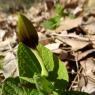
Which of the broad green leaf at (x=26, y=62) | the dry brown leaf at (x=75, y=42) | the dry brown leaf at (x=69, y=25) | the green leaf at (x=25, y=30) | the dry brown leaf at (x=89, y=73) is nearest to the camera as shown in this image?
the green leaf at (x=25, y=30)

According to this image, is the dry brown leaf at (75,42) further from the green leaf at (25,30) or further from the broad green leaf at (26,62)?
the green leaf at (25,30)

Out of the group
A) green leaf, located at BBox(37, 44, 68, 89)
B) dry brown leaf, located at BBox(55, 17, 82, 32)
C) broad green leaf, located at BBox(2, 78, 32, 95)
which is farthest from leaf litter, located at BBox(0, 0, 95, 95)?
broad green leaf, located at BBox(2, 78, 32, 95)

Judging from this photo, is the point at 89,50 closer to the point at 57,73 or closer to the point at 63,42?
the point at 63,42

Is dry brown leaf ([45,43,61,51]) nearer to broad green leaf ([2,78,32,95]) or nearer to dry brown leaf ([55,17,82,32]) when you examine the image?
dry brown leaf ([55,17,82,32])

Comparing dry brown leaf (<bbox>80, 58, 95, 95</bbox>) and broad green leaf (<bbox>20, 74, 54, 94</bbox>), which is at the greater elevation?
broad green leaf (<bbox>20, 74, 54, 94</bbox>)

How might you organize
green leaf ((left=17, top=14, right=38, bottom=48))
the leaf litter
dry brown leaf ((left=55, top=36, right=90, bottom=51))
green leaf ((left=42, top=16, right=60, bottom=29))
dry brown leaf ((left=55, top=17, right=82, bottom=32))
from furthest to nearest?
green leaf ((left=42, top=16, right=60, bottom=29)) < dry brown leaf ((left=55, top=17, right=82, bottom=32)) < dry brown leaf ((left=55, top=36, right=90, bottom=51)) < the leaf litter < green leaf ((left=17, top=14, right=38, bottom=48))

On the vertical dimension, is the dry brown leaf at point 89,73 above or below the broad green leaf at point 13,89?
below

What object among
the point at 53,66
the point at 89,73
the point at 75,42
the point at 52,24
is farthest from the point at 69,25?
the point at 53,66

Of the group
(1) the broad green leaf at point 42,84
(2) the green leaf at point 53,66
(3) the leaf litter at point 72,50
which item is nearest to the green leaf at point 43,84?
(1) the broad green leaf at point 42,84
